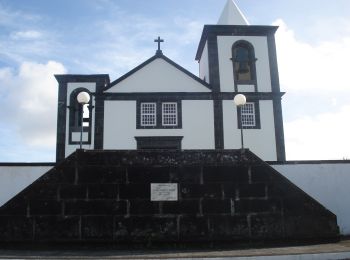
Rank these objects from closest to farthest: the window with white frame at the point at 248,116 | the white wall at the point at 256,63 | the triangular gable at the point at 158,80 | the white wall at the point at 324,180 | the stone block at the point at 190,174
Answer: the stone block at the point at 190,174
the white wall at the point at 324,180
the window with white frame at the point at 248,116
the triangular gable at the point at 158,80
the white wall at the point at 256,63

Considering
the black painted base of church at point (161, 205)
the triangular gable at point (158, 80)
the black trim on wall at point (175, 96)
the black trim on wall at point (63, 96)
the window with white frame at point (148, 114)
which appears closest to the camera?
the black painted base of church at point (161, 205)

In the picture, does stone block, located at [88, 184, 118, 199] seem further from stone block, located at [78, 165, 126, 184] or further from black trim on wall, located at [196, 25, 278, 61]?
black trim on wall, located at [196, 25, 278, 61]

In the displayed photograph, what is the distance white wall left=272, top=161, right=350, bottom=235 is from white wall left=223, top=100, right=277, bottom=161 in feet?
35.1

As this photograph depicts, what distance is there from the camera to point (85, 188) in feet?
31.0

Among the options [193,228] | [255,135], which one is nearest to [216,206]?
[193,228]

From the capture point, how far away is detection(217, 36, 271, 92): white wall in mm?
24375

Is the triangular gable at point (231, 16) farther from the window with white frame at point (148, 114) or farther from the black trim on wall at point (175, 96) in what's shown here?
the window with white frame at point (148, 114)

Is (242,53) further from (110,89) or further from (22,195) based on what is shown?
(22,195)

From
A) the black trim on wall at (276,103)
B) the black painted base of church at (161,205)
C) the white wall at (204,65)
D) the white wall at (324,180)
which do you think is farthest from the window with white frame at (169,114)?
the black painted base of church at (161,205)

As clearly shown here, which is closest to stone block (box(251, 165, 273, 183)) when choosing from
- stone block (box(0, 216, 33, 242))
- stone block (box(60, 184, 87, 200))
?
stone block (box(60, 184, 87, 200))

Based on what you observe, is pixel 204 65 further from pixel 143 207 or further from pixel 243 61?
pixel 143 207

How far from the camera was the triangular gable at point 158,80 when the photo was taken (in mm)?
23875

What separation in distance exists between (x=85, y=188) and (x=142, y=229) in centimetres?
158

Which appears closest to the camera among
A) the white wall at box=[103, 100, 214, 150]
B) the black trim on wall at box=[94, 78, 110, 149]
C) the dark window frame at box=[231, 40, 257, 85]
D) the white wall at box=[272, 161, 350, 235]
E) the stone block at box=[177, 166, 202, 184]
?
the stone block at box=[177, 166, 202, 184]
